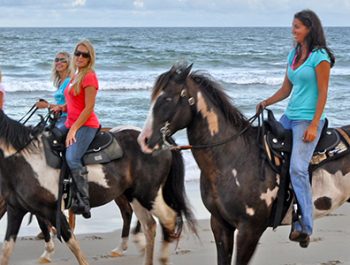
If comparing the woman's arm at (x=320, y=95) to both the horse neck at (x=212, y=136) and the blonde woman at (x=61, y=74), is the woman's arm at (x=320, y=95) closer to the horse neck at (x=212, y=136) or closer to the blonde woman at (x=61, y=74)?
the horse neck at (x=212, y=136)

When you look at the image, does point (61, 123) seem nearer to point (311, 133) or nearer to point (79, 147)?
point (79, 147)

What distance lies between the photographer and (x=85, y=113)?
607cm

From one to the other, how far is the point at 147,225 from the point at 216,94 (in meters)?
2.15

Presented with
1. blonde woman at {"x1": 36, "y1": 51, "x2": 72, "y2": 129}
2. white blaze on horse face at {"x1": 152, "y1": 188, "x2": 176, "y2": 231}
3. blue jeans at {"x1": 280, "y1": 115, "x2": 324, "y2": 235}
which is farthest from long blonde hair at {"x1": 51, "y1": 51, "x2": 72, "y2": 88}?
blue jeans at {"x1": 280, "y1": 115, "x2": 324, "y2": 235}

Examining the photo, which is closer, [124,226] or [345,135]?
[345,135]

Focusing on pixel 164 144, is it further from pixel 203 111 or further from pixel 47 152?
pixel 47 152

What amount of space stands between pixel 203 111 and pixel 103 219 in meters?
4.00

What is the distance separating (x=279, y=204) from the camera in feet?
16.5

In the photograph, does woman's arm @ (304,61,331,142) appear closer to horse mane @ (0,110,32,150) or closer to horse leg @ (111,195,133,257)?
horse mane @ (0,110,32,150)

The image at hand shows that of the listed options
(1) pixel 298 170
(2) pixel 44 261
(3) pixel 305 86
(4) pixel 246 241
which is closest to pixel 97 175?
(2) pixel 44 261

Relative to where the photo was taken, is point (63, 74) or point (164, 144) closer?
point (164, 144)

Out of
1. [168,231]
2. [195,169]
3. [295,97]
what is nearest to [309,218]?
[295,97]

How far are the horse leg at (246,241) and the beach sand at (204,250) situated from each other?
186 centimetres

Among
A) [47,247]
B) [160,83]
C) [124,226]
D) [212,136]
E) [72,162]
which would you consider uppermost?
[160,83]
